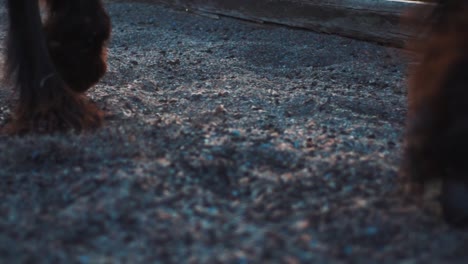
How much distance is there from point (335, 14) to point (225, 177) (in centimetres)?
296

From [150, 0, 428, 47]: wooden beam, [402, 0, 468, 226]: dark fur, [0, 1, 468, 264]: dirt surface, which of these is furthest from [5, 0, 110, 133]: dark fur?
[150, 0, 428, 47]: wooden beam

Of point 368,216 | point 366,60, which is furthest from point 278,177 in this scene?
point 366,60

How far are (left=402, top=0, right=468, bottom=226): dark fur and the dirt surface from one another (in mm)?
127

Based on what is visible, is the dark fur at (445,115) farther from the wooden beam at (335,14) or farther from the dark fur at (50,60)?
the wooden beam at (335,14)

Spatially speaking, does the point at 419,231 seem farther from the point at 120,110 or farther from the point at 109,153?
the point at 120,110

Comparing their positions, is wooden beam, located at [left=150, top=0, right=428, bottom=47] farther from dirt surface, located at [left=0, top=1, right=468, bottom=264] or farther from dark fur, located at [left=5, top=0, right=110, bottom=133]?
dark fur, located at [left=5, top=0, right=110, bottom=133]

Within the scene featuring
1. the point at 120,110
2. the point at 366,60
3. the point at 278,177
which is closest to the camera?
the point at 278,177

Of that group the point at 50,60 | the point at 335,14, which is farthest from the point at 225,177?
the point at 335,14

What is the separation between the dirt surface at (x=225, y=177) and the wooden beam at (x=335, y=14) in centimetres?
58

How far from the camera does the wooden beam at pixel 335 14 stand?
5.17 meters

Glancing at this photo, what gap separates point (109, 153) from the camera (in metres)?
2.98

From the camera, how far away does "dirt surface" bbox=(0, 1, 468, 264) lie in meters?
2.25

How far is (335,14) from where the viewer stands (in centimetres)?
551

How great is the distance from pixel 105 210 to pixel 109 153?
56 cm
